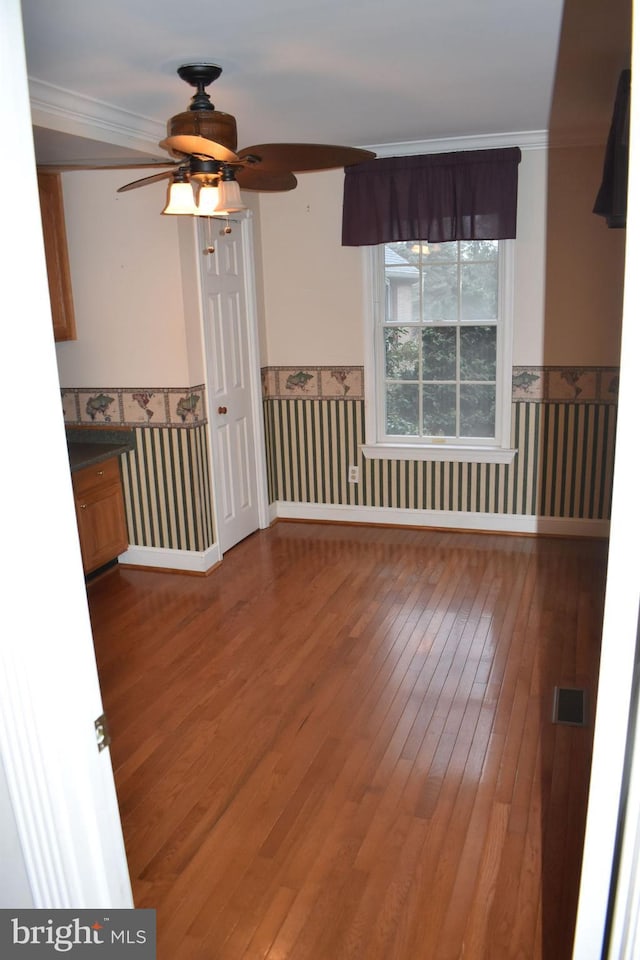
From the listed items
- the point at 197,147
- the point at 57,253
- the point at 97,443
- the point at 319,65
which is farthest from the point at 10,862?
the point at 57,253

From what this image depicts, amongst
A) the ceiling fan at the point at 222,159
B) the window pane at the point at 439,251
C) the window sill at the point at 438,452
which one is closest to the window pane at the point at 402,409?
the window sill at the point at 438,452

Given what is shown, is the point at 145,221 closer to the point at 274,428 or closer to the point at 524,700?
the point at 274,428

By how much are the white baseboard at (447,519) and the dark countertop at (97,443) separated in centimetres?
145

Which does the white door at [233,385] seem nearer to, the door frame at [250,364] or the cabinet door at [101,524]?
the door frame at [250,364]

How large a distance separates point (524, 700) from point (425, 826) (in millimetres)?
925

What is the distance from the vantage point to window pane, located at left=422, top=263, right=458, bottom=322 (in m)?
5.21

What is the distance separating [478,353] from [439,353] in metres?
0.27

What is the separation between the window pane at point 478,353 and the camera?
17.1 ft

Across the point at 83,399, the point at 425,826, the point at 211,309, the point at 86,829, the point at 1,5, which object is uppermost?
the point at 1,5

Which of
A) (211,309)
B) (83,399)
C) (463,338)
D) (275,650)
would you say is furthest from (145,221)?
(275,650)

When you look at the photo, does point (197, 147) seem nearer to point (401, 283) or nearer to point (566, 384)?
point (401, 283)

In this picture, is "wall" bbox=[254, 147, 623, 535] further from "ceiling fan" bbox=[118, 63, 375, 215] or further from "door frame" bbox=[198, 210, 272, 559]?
"ceiling fan" bbox=[118, 63, 375, 215]

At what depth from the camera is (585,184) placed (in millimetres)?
4727

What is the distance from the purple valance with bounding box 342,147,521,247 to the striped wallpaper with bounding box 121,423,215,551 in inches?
70.6
